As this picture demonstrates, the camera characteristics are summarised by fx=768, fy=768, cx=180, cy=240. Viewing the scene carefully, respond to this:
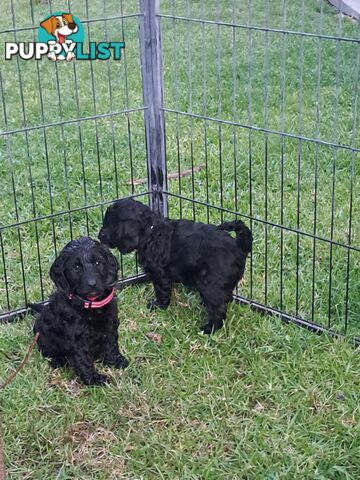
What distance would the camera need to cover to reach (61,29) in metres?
4.67

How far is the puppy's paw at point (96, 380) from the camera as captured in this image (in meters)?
4.18

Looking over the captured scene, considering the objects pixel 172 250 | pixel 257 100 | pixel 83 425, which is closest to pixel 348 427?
pixel 83 425

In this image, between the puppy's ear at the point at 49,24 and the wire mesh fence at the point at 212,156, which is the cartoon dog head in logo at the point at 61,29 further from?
the wire mesh fence at the point at 212,156

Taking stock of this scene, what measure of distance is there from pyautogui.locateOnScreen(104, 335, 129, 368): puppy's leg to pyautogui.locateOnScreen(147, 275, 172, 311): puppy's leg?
63cm

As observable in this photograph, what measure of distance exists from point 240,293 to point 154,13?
74.4 inches

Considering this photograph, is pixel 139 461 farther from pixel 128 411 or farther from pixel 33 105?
pixel 33 105

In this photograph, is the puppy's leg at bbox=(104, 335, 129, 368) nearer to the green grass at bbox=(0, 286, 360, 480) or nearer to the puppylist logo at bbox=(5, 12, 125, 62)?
the green grass at bbox=(0, 286, 360, 480)

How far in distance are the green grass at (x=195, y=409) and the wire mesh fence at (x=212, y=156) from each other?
0.42m

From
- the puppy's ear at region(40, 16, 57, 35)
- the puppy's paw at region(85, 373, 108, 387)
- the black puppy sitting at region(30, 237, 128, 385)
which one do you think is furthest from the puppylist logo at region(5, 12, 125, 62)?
the puppy's paw at region(85, 373, 108, 387)

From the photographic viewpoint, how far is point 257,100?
925 centimetres

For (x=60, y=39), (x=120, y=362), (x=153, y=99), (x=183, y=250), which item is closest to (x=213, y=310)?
(x=183, y=250)

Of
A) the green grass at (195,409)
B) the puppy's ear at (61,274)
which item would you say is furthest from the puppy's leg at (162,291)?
the puppy's ear at (61,274)

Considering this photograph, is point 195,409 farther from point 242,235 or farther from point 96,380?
point 242,235

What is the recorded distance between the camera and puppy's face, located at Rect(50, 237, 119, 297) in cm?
399
